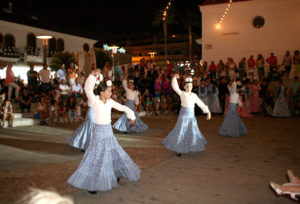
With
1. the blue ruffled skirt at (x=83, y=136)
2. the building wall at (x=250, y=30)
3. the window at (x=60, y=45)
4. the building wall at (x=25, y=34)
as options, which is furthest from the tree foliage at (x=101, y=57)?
the blue ruffled skirt at (x=83, y=136)

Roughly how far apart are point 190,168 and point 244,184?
1.27 meters

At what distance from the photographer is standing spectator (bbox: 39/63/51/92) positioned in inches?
491

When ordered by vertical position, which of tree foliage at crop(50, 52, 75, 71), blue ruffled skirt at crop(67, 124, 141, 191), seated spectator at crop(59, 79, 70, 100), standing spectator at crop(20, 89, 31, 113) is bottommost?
blue ruffled skirt at crop(67, 124, 141, 191)

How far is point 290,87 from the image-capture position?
14.9 m

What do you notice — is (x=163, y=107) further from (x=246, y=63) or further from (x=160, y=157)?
(x=160, y=157)

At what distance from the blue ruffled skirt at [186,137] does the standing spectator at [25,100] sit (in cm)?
835

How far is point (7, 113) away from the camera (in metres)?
10.4

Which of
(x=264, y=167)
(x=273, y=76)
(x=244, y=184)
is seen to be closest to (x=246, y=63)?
(x=273, y=76)

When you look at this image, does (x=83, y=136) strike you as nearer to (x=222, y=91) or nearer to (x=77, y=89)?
(x=77, y=89)

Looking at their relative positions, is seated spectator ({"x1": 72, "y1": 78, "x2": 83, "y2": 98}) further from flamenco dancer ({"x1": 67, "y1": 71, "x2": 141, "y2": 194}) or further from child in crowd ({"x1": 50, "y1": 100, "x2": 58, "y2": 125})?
flamenco dancer ({"x1": 67, "y1": 71, "x2": 141, "y2": 194})

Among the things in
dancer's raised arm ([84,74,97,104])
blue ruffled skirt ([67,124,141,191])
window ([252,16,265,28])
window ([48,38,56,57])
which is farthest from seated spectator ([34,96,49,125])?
window ([48,38,56,57])

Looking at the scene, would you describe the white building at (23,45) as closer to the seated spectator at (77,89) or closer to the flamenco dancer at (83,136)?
the seated spectator at (77,89)

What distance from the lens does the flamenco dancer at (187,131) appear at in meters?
6.60

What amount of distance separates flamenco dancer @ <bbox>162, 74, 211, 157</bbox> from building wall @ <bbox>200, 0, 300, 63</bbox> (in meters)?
14.4
